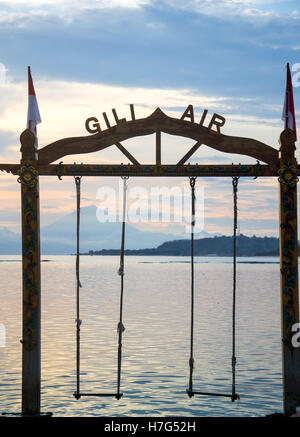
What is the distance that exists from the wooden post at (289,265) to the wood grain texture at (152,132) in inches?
12.1

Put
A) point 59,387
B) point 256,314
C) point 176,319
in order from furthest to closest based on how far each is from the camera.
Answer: point 256,314
point 176,319
point 59,387

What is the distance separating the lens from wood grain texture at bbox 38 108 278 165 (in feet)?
45.8

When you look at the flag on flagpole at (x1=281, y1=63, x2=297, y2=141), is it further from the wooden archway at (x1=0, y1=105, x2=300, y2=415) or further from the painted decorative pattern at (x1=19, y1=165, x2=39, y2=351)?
the painted decorative pattern at (x1=19, y1=165, x2=39, y2=351)

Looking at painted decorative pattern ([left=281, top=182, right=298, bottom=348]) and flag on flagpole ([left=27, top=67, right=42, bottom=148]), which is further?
flag on flagpole ([left=27, top=67, right=42, bottom=148])

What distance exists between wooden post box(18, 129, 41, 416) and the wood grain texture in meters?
0.36

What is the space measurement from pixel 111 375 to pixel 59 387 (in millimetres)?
2815

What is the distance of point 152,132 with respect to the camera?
1396 centimetres

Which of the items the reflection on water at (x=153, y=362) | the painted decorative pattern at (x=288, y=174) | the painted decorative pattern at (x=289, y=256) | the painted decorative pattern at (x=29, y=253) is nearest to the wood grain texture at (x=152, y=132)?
the painted decorative pattern at (x=288, y=174)

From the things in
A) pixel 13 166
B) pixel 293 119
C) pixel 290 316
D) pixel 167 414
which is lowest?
pixel 167 414

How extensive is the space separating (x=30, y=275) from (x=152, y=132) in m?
3.49

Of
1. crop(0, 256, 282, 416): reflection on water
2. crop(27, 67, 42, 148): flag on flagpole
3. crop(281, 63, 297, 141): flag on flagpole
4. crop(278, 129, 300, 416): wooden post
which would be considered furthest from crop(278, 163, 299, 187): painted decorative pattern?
crop(0, 256, 282, 416): reflection on water

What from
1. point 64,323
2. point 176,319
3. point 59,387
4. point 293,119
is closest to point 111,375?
point 59,387
